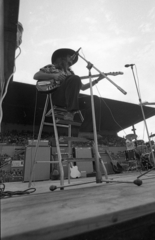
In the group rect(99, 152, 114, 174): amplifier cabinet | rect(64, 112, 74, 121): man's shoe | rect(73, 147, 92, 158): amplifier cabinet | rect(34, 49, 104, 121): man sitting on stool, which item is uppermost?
rect(34, 49, 104, 121): man sitting on stool

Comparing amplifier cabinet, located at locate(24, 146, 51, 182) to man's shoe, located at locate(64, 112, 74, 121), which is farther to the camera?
Result: amplifier cabinet, located at locate(24, 146, 51, 182)

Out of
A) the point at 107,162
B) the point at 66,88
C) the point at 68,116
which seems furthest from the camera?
the point at 107,162

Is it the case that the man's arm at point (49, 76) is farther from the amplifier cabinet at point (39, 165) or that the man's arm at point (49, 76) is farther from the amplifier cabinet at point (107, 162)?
the amplifier cabinet at point (107, 162)

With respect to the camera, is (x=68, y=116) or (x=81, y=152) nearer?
(x=68, y=116)

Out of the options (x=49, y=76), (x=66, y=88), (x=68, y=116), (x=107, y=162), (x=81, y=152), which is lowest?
(x=107, y=162)

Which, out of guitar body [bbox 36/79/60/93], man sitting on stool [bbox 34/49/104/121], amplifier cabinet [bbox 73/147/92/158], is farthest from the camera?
amplifier cabinet [bbox 73/147/92/158]

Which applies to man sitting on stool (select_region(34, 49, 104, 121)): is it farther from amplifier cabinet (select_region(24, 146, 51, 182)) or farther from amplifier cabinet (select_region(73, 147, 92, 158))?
amplifier cabinet (select_region(73, 147, 92, 158))

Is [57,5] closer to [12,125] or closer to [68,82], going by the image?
[68,82]

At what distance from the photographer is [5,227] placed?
297 millimetres

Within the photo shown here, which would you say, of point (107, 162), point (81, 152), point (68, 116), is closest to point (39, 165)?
point (81, 152)

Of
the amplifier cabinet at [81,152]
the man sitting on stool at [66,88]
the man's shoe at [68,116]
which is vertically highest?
the man sitting on stool at [66,88]

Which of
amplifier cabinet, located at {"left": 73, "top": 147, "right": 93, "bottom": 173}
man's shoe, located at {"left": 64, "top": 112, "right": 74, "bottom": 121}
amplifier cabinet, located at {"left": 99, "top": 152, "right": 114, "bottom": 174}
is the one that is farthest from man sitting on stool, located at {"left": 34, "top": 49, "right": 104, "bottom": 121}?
amplifier cabinet, located at {"left": 99, "top": 152, "right": 114, "bottom": 174}

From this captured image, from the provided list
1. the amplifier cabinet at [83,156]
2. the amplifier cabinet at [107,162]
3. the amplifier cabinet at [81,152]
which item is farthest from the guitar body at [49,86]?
the amplifier cabinet at [107,162]

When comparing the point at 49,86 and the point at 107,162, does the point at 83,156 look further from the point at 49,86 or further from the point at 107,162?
the point at 49,86
